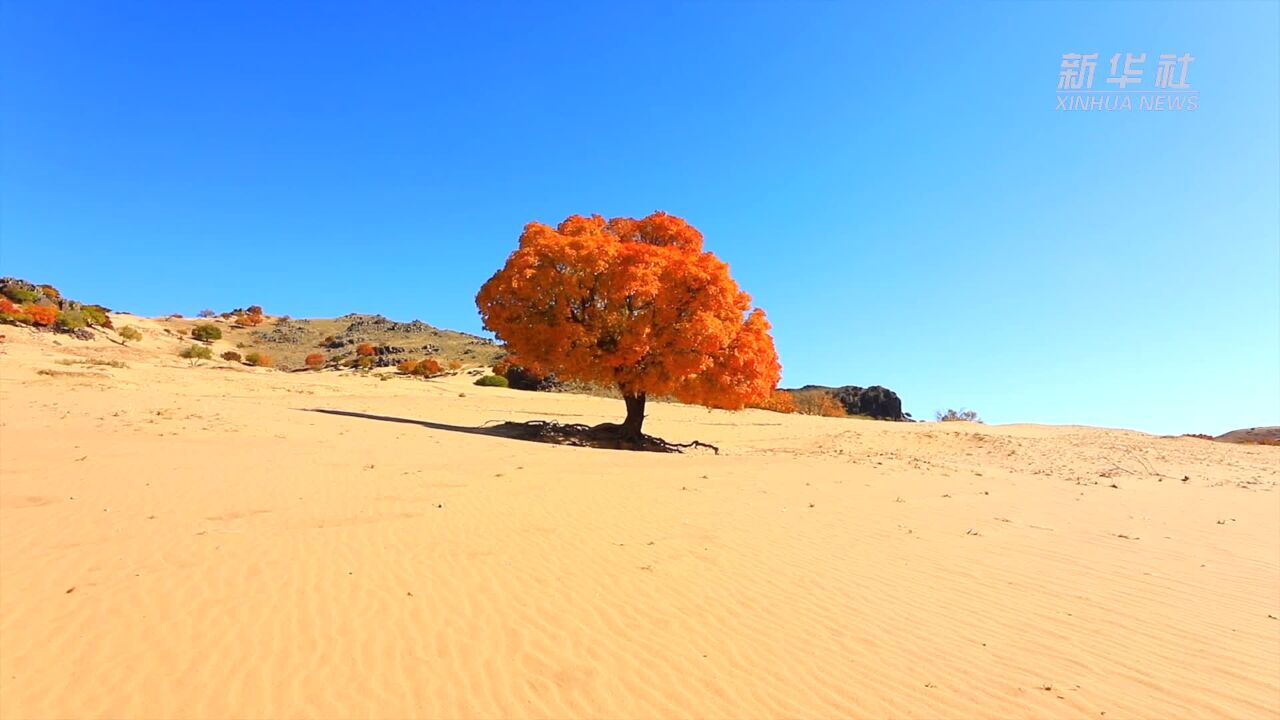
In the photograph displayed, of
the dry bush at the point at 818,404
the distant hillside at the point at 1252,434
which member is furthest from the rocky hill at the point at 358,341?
the distant hillside at the point at 1252,434

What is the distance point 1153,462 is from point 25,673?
836 inches

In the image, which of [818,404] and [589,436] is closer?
[589,436]

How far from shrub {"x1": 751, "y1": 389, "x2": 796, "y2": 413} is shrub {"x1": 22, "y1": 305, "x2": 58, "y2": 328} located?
3621cm

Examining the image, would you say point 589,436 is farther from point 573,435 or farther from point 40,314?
point 40,314

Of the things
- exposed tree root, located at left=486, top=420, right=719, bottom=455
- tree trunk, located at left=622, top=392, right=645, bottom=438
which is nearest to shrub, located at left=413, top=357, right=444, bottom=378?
A: exposed tree root, located at left=486, top=420, right=719, bottom=455

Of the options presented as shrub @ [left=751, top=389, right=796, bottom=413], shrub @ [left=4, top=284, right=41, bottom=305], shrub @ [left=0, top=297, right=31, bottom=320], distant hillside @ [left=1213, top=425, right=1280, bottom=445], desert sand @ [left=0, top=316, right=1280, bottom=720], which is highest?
distant hillside @ [left=1213, top=425, right=1280, bottom=445]

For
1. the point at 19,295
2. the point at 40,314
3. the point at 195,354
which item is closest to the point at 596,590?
the point at 40,314

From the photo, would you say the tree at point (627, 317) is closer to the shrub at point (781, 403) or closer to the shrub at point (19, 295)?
the shrub at point (781, 403)

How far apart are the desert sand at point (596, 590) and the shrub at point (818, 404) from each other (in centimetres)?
2829

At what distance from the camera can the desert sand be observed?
379 cm

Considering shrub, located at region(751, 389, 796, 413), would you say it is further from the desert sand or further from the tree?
the desert sand

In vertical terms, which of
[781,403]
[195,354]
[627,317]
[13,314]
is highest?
[627,317]

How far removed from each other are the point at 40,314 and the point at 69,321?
47.7 inches

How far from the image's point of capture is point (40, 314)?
98.3 feet
